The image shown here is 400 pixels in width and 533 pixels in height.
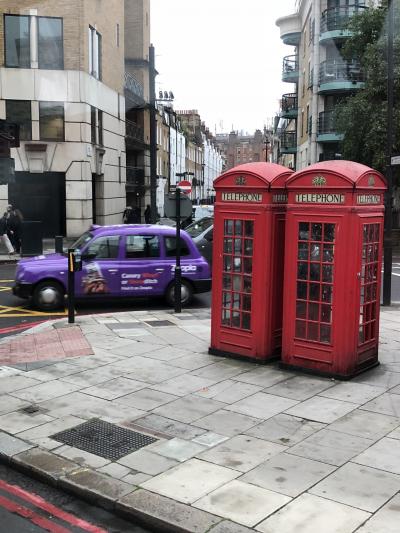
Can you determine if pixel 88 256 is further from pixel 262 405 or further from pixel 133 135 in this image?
pixel 133 135

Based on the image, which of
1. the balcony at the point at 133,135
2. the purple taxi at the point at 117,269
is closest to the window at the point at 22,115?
the balcony at the point at 133,135

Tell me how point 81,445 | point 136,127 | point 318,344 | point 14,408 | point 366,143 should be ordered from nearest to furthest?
1. point 81,445
2. point 14,408
3. point 318,344
4. point 366,143
5. point 136,127

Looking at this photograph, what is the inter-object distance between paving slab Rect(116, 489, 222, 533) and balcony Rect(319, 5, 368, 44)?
33.2 meters

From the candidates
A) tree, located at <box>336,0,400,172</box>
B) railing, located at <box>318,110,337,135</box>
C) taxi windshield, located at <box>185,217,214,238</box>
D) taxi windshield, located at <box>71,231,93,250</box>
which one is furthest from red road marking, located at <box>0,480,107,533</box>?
railing, located at <box>318,110,337,135</box>

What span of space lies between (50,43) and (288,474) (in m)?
25.1

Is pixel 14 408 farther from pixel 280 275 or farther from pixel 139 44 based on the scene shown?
pixel 139 44

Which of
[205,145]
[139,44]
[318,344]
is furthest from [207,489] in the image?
[205,145]

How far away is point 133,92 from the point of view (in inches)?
1428

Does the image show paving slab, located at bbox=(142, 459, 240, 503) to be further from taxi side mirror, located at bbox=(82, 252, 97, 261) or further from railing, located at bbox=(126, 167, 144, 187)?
railing, located at bbox=(126, 167, 144, 187)

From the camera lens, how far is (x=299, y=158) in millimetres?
43062

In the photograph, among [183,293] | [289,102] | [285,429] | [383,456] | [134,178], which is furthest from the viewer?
[289,102]

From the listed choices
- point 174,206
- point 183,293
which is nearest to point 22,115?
point 183,293

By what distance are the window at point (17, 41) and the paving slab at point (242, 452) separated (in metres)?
23.9

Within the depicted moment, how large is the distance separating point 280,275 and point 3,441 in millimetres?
3916
